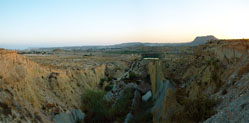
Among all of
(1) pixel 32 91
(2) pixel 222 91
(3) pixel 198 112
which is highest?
(2) pixel 222 91

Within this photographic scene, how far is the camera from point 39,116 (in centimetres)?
1218

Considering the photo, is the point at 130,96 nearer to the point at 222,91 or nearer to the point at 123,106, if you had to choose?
the point at 123,106

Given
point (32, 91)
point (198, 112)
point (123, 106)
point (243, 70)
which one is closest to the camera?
point (198, 112)

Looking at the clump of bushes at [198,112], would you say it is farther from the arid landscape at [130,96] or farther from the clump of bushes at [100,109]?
the clump of bushes at [100,109]

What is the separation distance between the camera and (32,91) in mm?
13789

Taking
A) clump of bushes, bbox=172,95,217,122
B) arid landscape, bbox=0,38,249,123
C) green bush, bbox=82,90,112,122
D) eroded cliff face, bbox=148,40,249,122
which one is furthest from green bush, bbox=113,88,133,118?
clump of bushes, bbox=172,95,217,122

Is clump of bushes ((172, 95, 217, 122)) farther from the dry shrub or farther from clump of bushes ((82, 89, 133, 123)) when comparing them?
clump of bushes ((82, 89, 133, 123))

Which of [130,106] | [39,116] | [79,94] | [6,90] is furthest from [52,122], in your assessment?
[130,106]

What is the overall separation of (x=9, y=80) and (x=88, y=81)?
530 inches

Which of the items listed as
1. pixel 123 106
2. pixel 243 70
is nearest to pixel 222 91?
pixel 243 70

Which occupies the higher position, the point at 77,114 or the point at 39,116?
the point at 39,116

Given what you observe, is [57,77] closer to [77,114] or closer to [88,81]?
[77,114]

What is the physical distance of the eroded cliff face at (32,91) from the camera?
11227mm

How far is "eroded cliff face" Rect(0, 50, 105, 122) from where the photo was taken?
36.8 feet
